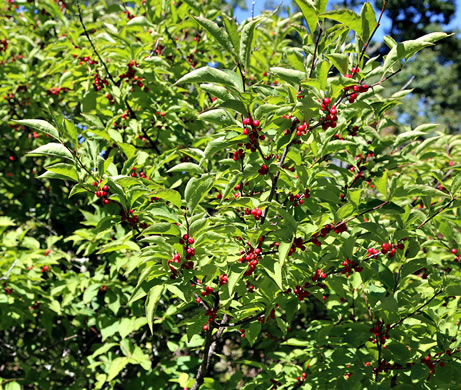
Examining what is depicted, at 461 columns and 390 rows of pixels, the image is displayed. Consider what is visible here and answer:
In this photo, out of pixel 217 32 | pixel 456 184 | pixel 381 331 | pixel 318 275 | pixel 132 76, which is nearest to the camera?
pixel 217 32

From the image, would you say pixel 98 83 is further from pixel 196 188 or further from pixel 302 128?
pixel 302 128

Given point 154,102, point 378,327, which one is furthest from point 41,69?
point 378,327

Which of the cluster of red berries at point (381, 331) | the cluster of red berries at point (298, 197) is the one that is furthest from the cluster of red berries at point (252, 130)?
the cluster of red berries at point (381, 331)

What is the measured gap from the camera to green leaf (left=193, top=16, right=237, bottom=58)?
61.7 inches

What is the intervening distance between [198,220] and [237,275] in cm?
32

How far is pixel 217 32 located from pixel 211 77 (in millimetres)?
177

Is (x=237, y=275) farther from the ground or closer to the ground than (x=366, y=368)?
farther from the ground

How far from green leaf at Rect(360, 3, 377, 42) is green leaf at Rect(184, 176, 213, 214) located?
0.92 meters

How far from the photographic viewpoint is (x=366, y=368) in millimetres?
Result: 2344

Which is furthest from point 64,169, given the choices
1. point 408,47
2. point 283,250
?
point 408,47

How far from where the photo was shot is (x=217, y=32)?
5.27ft

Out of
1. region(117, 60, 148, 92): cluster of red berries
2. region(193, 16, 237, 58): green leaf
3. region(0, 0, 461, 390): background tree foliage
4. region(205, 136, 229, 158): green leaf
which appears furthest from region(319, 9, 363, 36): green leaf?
region(117, 60, 148, 92): cluster of red berries

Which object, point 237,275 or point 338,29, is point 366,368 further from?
point 338,29

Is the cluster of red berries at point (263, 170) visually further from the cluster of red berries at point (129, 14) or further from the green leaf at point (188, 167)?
the cluster of red berries at point (129, 14)
